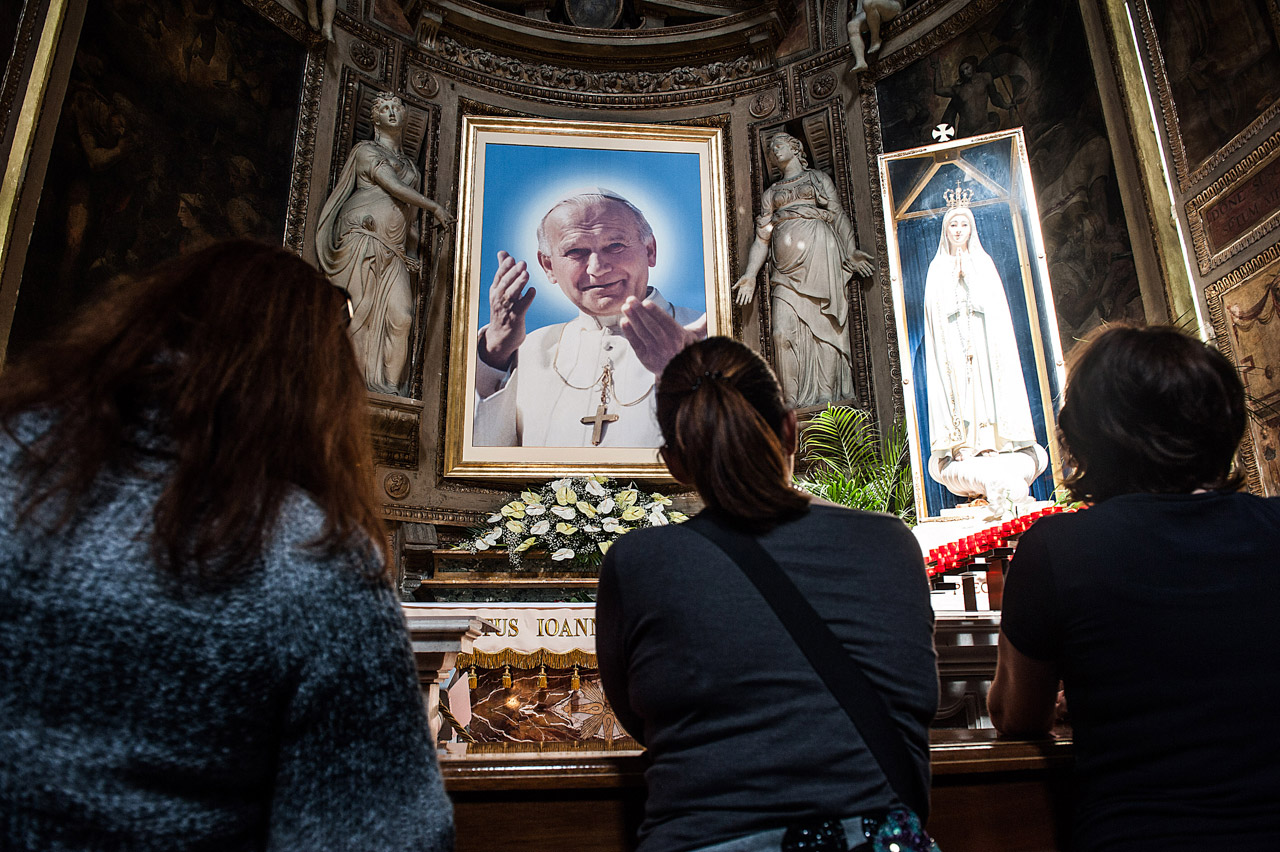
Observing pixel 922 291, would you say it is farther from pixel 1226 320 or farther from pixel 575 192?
pixel 575 192

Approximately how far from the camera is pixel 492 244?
7.46m

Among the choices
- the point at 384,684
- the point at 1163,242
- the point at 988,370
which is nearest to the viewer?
the point at 384,684

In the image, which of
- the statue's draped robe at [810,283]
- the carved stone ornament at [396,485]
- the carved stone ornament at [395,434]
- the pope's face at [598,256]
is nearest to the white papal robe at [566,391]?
the pope's face at [598,256]

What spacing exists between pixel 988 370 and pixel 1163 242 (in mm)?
1332

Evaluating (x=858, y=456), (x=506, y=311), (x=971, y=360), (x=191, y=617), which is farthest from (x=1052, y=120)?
(x=191, y=617)

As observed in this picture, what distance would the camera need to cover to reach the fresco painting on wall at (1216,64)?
4.63m

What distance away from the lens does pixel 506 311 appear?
7297 mm

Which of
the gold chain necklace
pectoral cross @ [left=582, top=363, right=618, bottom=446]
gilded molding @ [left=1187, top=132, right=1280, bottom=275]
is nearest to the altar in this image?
gilded molding @ [left=1187, top=132, right=1280, bottom=275]

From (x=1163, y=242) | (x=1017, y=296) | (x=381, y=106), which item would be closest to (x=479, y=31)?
(x=381, y=106)

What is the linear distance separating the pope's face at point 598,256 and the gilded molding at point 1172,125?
3.88m

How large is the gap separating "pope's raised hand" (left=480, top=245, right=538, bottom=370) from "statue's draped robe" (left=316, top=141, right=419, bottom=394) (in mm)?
677

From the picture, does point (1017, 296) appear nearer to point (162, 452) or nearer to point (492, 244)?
point (492, 244)

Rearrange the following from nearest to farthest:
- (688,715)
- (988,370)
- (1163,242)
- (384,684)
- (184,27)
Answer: (384,684) → (688,715) → (1163,242) → (988,370) → (184,27)

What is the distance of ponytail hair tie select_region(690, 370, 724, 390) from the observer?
1.30 meters
